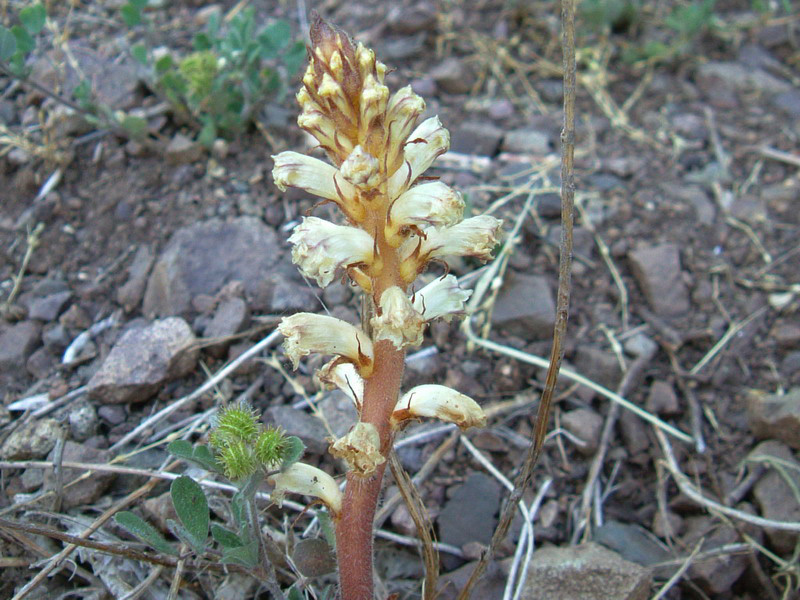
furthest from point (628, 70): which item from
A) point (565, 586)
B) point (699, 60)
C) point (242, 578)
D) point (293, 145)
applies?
point (242, 578)

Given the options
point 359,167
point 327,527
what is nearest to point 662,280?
point 327,527

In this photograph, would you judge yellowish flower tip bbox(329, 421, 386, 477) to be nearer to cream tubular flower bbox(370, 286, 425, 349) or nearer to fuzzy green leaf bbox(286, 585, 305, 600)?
cream tubular flower bbox(370, 286, 425, 349)

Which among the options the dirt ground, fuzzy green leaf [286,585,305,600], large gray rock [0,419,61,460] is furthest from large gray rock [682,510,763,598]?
large gray rock [0,419,61,460]

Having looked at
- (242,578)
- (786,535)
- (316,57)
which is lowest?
(786,535)

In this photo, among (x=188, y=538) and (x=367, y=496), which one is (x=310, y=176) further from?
(x=188, y=538)

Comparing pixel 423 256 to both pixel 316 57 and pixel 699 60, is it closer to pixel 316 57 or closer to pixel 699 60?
pixel 316 57

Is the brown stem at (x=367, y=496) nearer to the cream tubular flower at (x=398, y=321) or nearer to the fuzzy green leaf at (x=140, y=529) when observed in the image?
the cream tubular flower at (x=398, y=321)
